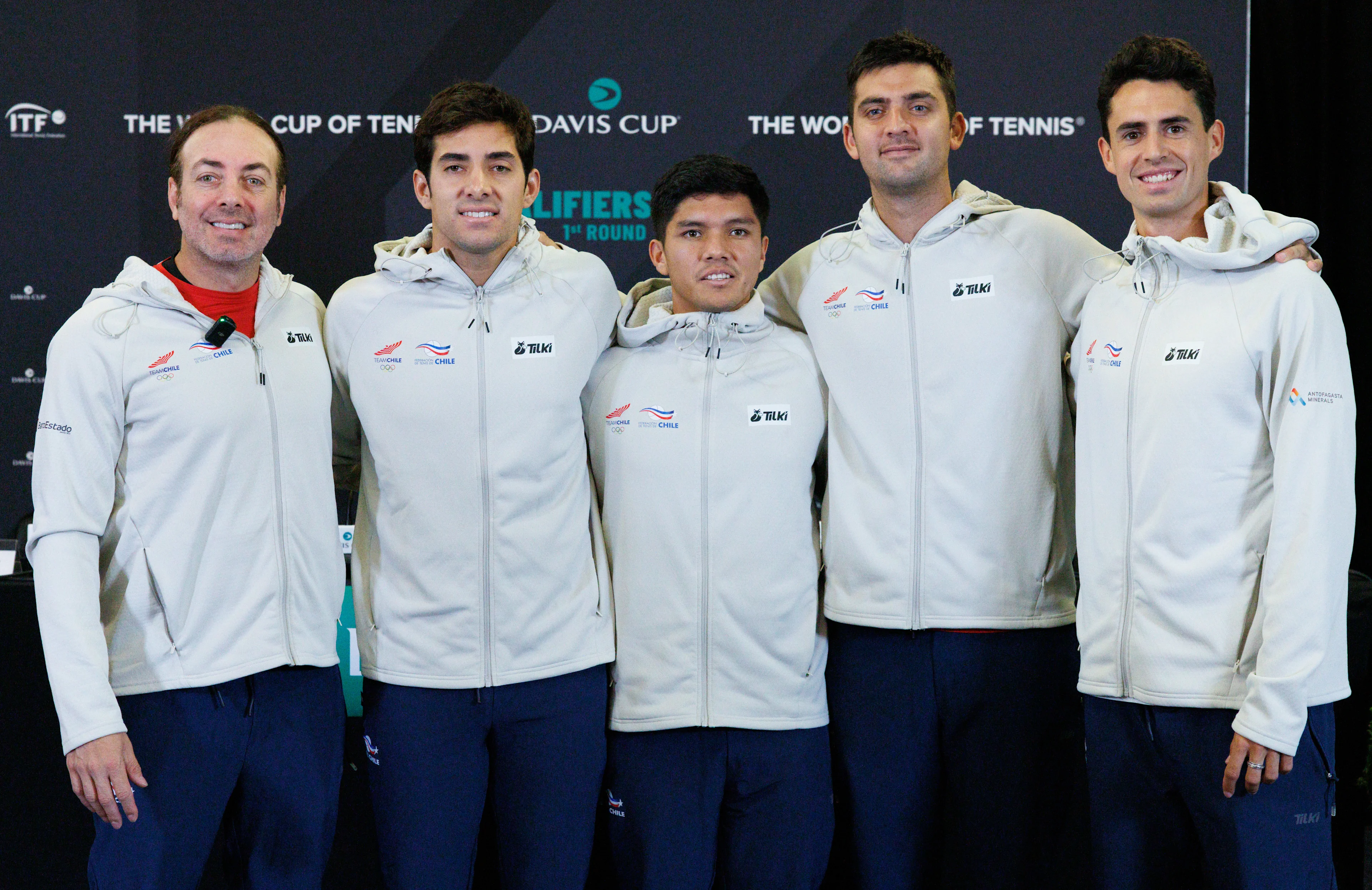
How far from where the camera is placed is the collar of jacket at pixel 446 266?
2.28 m

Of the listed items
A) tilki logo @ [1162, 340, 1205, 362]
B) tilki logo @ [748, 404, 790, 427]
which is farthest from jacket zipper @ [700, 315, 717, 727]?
tilki logo @ [1162, 340, 1205, 362]

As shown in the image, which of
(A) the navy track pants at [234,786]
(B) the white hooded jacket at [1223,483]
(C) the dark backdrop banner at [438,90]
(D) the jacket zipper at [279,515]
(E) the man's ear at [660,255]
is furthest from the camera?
(C) the dark backdrop banner at [438,90]

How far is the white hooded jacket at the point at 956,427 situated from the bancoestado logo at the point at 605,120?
1645 mm

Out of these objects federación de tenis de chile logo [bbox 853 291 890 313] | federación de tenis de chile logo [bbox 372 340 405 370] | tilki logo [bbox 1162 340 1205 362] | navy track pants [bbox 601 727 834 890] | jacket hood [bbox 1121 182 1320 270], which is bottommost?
navy track pants [bbox 601 727 834 890]

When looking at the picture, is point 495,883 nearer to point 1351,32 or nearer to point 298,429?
point 298,429

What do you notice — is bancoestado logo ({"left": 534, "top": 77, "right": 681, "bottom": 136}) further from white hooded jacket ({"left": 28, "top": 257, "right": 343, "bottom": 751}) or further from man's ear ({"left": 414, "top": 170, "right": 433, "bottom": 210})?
white hooded jacket ({"left": 28, "top": 257, "right": 343, "bottom": 751})

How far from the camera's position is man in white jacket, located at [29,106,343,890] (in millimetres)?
1992

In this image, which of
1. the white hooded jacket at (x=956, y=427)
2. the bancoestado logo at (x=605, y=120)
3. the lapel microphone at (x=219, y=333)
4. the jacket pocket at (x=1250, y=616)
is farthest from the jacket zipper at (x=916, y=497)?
the bancoestado logo at (x=605, y=120)

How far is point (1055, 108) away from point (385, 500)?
2701 mm

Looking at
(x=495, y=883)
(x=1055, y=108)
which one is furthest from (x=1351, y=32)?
(x=495, y=883)

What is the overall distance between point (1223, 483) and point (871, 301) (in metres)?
0.77

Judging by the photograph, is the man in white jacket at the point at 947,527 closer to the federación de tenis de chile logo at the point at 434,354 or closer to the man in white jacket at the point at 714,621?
the man in white jacket at the point at 714,621

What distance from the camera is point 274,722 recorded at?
210cm

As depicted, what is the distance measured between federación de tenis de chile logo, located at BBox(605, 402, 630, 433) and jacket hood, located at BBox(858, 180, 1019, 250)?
0.65 m
